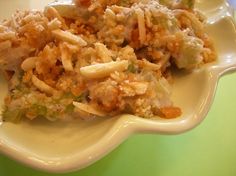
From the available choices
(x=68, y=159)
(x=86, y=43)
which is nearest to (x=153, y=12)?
(x=86, y=43)

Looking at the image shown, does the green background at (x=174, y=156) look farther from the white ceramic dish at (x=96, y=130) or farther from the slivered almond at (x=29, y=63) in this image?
the slivered almond at (x=29, y=63)

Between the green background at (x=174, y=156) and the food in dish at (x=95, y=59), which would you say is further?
the green background at (x=174, y=156)

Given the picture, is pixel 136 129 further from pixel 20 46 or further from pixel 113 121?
pixel 20 46

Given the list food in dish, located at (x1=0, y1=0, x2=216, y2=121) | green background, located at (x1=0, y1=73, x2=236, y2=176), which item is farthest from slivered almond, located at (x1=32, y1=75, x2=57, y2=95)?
green background, located at (x1=0, y1=73, x2=236, y2=176)

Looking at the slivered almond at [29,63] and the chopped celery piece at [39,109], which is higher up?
the slivered almond at [29,63]

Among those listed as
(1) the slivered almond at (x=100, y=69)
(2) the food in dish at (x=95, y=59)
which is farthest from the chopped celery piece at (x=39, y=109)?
(1) the slivered almond at (x=100, y=69)

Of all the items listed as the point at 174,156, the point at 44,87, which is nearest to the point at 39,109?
the point at 44,87

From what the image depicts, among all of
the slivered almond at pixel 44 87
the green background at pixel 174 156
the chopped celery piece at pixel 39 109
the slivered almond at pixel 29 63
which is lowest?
the green background at pixel 174 156
